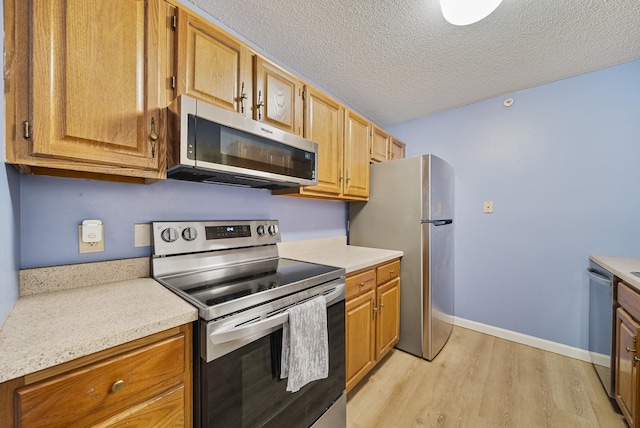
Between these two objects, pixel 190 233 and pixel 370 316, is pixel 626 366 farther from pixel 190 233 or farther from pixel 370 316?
pixel 190 233

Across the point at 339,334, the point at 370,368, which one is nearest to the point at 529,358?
the point at 370,368

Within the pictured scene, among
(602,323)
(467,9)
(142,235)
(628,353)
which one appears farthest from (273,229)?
(602,323)

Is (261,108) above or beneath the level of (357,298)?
above

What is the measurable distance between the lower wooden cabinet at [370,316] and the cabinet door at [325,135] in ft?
2.26

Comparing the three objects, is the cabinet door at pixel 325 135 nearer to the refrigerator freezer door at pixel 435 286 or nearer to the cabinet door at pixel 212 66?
the cabinet door at pixel 212 66

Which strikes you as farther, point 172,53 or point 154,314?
A: point 172,53

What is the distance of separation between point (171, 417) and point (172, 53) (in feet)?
4.54

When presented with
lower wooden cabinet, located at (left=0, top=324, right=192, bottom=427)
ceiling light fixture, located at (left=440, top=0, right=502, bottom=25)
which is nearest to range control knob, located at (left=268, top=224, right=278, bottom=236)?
lower wooden cabinet, located at (left=0, top=324, right=192, bottom=427)

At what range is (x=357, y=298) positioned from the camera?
5.27 ft

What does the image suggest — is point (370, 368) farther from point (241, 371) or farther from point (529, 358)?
point (529, 358)

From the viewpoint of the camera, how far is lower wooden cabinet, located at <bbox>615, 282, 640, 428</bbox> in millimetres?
1201

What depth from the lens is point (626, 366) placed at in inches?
51.8

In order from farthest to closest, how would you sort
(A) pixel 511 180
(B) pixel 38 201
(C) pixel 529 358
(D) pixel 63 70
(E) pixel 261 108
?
(A) pixel 511 180 < (C) pixel 529 358 < (E) pixel 261 108 < (B) pixel 38 201 < (D) pixel 63 70

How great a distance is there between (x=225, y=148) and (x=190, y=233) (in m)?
0.53
